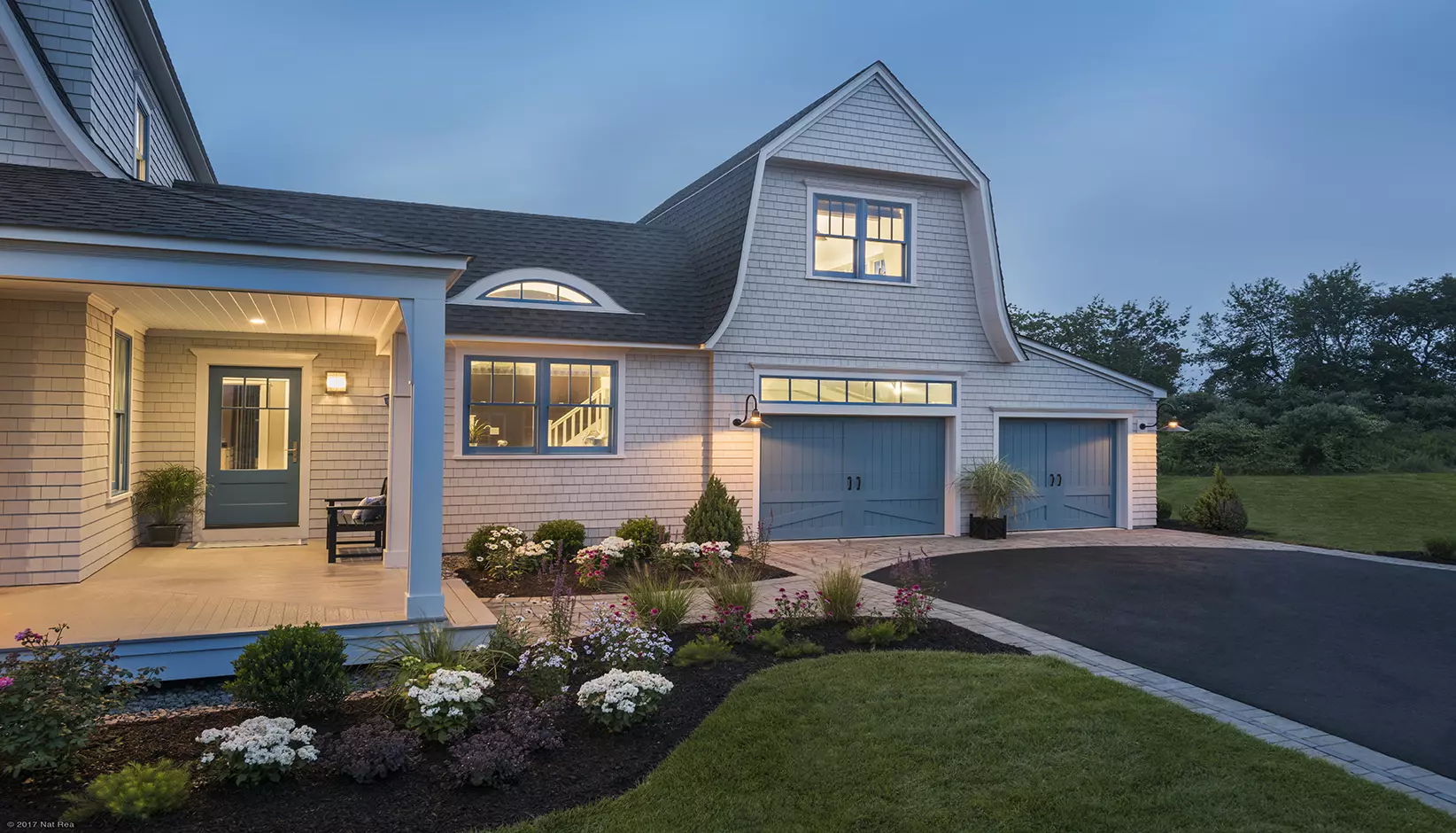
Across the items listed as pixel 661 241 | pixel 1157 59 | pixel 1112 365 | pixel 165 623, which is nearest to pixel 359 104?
pixel 1157 59

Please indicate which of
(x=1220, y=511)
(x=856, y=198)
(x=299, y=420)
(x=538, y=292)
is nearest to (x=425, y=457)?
(x=299, y=420)

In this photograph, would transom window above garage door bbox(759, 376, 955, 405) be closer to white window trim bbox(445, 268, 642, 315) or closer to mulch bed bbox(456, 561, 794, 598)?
white window trim bbox(445, 268, 642, 315)

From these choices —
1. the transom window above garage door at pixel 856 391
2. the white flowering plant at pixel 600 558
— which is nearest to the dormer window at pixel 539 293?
the transom window above garage door at pixel 856 391

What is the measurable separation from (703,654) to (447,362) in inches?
258

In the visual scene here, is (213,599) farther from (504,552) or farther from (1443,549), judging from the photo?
(1443,549)

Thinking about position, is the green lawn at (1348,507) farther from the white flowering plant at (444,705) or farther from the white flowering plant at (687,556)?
the white flowering plant at (444,705)

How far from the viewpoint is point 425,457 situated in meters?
6.14

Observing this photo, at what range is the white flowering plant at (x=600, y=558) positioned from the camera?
8680mm

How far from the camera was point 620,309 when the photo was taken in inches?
472

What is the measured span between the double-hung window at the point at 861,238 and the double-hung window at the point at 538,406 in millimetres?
3738

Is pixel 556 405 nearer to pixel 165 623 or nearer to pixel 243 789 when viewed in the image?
pixel 165 623

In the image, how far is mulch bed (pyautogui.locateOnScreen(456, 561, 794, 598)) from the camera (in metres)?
8.61

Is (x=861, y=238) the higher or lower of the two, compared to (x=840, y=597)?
higher

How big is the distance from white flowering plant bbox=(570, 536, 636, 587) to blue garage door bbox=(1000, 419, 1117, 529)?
708 cm
